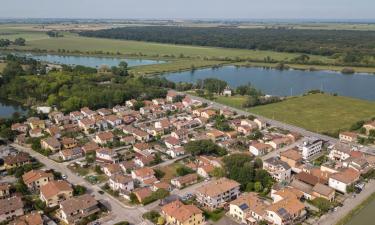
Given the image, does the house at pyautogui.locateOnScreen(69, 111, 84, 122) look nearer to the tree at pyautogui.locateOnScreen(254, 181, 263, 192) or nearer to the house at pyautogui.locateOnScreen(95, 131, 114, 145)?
the house at pyautogui.locateOnScreen(95, 131, 114, 145)

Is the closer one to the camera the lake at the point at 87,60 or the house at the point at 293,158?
the house at the point at 293,158

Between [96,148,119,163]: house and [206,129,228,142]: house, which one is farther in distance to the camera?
[206,129,228,142]: house

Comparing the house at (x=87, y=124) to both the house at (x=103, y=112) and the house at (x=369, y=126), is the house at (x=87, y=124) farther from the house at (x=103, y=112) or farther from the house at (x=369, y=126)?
the house at (x=369, y=126)

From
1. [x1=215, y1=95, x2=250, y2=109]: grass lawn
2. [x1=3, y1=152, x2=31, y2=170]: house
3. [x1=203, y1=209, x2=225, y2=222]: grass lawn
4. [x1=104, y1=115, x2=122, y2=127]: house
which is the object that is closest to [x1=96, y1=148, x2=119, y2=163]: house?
[x1=3, y1=152, x2=31, y2=170]: house

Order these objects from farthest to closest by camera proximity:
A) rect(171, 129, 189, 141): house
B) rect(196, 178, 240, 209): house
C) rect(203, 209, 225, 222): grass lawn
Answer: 1. rect(171, 129, 189, 141): house
2. rect(196, 178, 240, 209): house
3. rect(203, 209, 225, 222): grass lawn

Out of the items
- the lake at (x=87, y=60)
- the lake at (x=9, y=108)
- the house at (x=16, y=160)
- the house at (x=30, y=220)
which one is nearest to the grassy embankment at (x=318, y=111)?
the house at (x=16, y=160)

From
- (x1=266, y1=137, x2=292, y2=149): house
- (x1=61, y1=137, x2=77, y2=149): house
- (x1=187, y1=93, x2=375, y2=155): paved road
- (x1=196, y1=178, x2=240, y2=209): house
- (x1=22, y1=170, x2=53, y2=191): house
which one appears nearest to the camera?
(x1=196, y1=178, x2=240, y2=209): house

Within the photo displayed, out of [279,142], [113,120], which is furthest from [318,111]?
[113,120]
